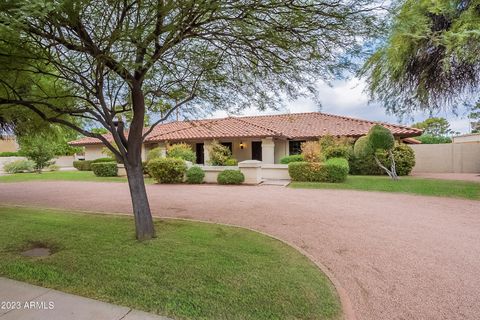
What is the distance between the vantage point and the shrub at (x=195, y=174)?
608 inches

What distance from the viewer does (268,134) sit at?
19.0 metres

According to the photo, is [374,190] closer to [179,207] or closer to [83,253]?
[179,207]

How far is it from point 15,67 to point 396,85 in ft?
46.2

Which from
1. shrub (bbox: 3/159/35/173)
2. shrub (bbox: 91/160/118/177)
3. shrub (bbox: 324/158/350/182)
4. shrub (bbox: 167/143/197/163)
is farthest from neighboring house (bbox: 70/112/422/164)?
shrub (bbox: 3/159/35/173)

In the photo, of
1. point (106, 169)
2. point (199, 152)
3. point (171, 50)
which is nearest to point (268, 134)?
point (199, 152)

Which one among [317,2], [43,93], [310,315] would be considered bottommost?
[310,315]

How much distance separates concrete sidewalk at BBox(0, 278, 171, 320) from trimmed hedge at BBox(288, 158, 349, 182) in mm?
12716

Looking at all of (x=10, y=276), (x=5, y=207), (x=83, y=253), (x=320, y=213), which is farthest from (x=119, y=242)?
(x=5, y=207)

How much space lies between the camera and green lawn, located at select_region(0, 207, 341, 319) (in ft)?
10.2

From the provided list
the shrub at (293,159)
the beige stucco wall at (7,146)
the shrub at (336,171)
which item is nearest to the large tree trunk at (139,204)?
the shrub at (336,171)

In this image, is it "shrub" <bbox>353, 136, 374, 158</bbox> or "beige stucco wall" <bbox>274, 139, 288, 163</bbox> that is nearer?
"shrub" <bbox>353, 136, 374, 158</bbox>

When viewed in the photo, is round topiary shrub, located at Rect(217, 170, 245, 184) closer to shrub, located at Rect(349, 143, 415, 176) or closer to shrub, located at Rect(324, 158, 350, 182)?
shrub, located at Rect(324, 158, 350, 182)

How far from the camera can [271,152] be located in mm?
19734

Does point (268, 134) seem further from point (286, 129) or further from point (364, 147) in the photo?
point (364, 147)
